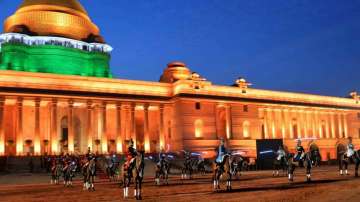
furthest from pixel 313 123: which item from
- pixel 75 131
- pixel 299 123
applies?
pixel 75 131

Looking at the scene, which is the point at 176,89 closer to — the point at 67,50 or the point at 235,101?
the point at 235,101

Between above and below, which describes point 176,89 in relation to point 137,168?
above

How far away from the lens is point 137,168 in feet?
59.2

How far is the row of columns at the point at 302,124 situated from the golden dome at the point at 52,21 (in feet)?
111

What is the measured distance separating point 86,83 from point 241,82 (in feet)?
87.2

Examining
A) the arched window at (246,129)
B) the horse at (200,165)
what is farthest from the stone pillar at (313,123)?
the horse at (200,165)

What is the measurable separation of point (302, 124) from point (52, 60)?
4737 centimetres

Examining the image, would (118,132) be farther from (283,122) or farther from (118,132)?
(283,122)

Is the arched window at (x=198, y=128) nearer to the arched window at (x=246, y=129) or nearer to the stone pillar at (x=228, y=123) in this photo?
the stone pillar at (x=228, y=123)

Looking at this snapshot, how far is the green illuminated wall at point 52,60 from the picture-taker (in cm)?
6022

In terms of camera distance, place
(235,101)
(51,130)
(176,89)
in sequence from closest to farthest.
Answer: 1. (51,130)
2. (176,89)
3. (235,101)

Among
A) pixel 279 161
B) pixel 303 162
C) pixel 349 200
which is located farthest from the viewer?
pixel 279 161

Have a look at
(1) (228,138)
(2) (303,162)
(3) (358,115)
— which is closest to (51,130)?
(1) (228,138)

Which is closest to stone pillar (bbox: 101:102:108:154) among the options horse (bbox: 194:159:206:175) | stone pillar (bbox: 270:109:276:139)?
horse (bbox: 194:159:206:175)
